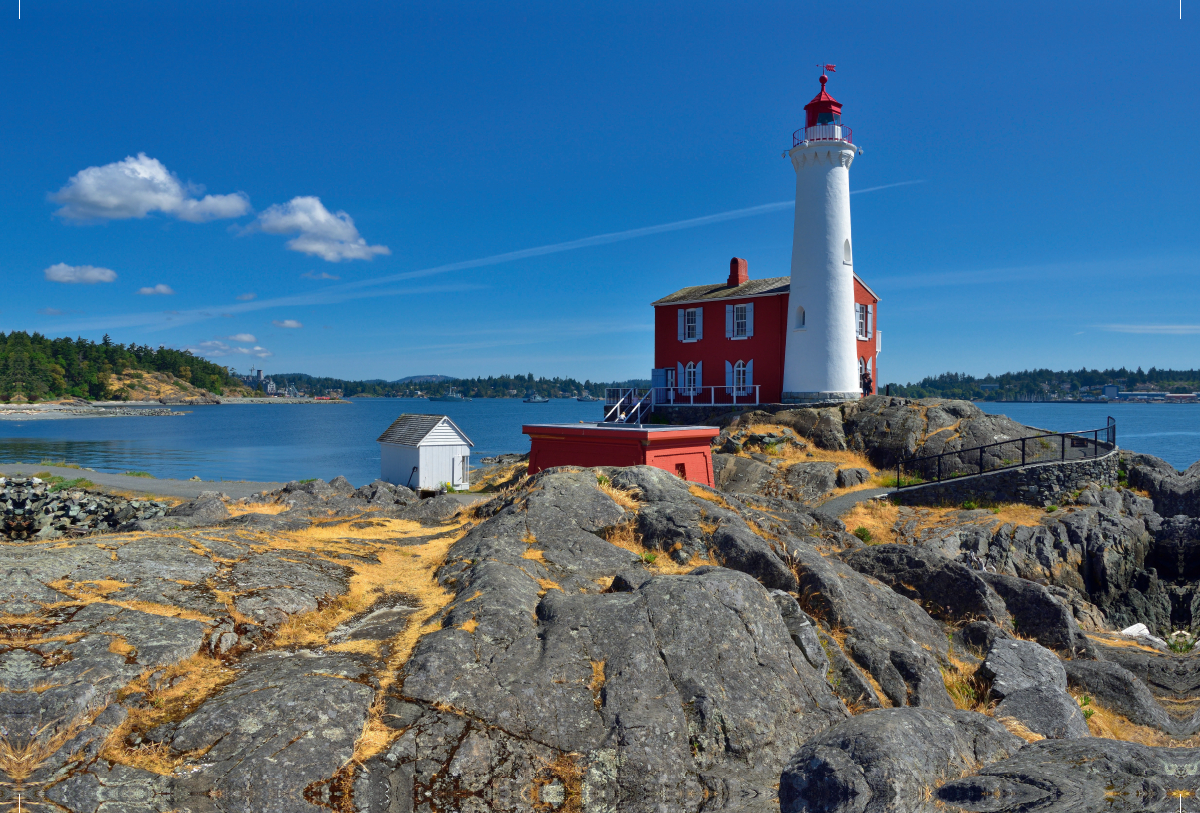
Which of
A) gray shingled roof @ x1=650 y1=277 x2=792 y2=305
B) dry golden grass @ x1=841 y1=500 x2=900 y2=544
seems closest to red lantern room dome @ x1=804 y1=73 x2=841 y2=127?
gray shingled roof @ x1=650 y1=277 x2=792 y2=305

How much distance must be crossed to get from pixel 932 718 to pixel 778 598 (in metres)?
Result: 3.35

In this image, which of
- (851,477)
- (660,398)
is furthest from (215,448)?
(851,477)

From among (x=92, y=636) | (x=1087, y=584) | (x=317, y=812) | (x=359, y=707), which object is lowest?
(x=1087, y=584)

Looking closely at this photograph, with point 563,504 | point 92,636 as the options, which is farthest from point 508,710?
point 563,504

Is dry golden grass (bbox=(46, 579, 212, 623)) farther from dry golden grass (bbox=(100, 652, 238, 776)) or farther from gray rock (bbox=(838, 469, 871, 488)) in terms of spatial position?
gray rock (bbox=(838, 469, 871, 488))

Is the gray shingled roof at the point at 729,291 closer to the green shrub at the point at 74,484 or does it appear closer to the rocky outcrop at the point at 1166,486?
the rocky outcrop at the point at 1166,486

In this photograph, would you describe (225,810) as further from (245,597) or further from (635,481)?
(635,481)

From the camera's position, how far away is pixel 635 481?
44.4 ft

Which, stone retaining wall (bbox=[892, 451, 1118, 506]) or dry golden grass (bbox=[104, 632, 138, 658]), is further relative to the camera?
stone retaining wall (bbox=[892, 451, 1118, 506])

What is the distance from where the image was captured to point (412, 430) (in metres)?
28.5

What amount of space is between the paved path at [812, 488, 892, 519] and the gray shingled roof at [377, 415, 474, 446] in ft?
49.1

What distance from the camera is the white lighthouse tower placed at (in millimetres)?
33625

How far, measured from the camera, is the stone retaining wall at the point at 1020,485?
82.2 feet

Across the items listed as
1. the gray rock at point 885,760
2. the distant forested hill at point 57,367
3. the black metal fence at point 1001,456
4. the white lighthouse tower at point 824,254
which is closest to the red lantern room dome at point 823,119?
the white lighthouse tower at point 824,254
